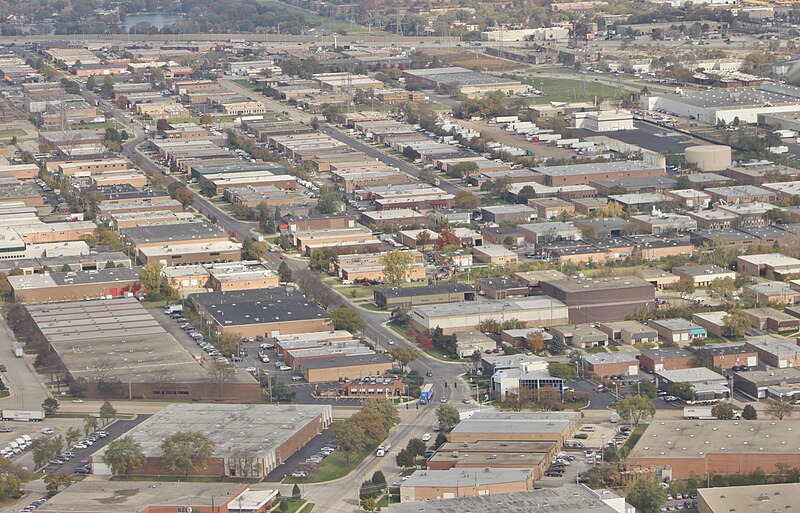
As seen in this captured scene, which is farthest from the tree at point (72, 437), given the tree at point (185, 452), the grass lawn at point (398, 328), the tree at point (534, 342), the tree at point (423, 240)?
the tree at point (423, 240)

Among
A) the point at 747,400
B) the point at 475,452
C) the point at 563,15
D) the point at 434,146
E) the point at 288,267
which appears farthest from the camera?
the point at 563,15

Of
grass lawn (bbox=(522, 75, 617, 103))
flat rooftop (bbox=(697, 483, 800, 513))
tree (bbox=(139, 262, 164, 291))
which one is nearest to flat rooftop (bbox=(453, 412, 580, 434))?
flat rooftop (bbox=(697, 483, 800, 513))

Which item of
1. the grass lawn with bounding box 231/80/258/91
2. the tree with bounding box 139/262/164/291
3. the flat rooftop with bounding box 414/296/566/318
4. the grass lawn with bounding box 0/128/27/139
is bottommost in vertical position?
the grass lawn with bounding box 231/80/258/91

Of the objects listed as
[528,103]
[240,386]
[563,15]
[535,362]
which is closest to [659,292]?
[535,362]

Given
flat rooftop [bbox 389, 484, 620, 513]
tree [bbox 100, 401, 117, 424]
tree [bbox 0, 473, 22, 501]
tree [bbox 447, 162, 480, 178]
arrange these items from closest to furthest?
1. flat rooftop [bbox 389, 484, 620, 513]
2. tree [bbox 0, 473, 22, 501]
3. tree [bbox 100, 401, 117, 424]
4. tree [bbox 447, 162, 480, 178]

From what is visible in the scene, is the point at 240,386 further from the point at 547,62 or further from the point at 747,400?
the point at 547,62

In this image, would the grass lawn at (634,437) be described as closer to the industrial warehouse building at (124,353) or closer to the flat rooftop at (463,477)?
the flat rooftop at (463,477)

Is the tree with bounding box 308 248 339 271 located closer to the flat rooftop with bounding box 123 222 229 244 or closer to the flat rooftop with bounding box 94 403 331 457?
the flat rooftop with bounding box 123 222 229 244

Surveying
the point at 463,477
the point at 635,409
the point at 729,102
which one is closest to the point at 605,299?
the point at 635,409
